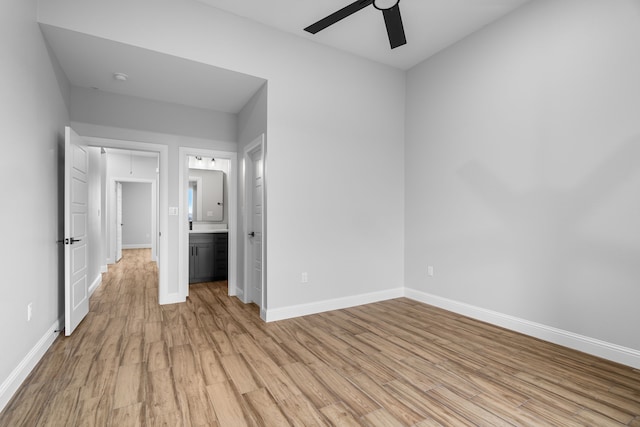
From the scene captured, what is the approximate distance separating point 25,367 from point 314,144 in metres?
3.17

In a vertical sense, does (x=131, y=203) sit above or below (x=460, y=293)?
above

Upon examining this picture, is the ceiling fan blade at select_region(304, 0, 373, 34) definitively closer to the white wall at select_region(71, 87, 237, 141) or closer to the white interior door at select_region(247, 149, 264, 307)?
the white interior door at select_region(247, 149, 264, 307)

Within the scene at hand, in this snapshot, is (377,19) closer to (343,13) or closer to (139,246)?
(343,13)

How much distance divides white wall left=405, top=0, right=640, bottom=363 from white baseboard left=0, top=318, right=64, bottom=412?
13.1 feet

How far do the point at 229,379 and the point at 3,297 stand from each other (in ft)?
4.87

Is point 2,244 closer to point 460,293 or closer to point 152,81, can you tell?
point 152,81

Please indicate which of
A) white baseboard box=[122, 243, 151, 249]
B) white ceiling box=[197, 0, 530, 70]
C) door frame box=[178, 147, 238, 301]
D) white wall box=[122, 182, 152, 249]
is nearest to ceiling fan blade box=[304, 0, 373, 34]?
white ceiling box=[197, 0, 530, 70]

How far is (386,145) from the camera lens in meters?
4.30

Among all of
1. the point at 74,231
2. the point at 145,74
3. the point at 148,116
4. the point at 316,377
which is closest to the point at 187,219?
the point at 74,231

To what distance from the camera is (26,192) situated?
7.50ft

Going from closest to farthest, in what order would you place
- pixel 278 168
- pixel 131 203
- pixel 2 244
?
pixel 2 244
pixel 278 168
pixel 131 203

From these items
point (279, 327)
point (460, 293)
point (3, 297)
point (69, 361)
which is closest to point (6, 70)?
point (3, 297)

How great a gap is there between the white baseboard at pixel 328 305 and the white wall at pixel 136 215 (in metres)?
9.03

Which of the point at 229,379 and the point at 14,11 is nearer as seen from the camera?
the point at 14,11
